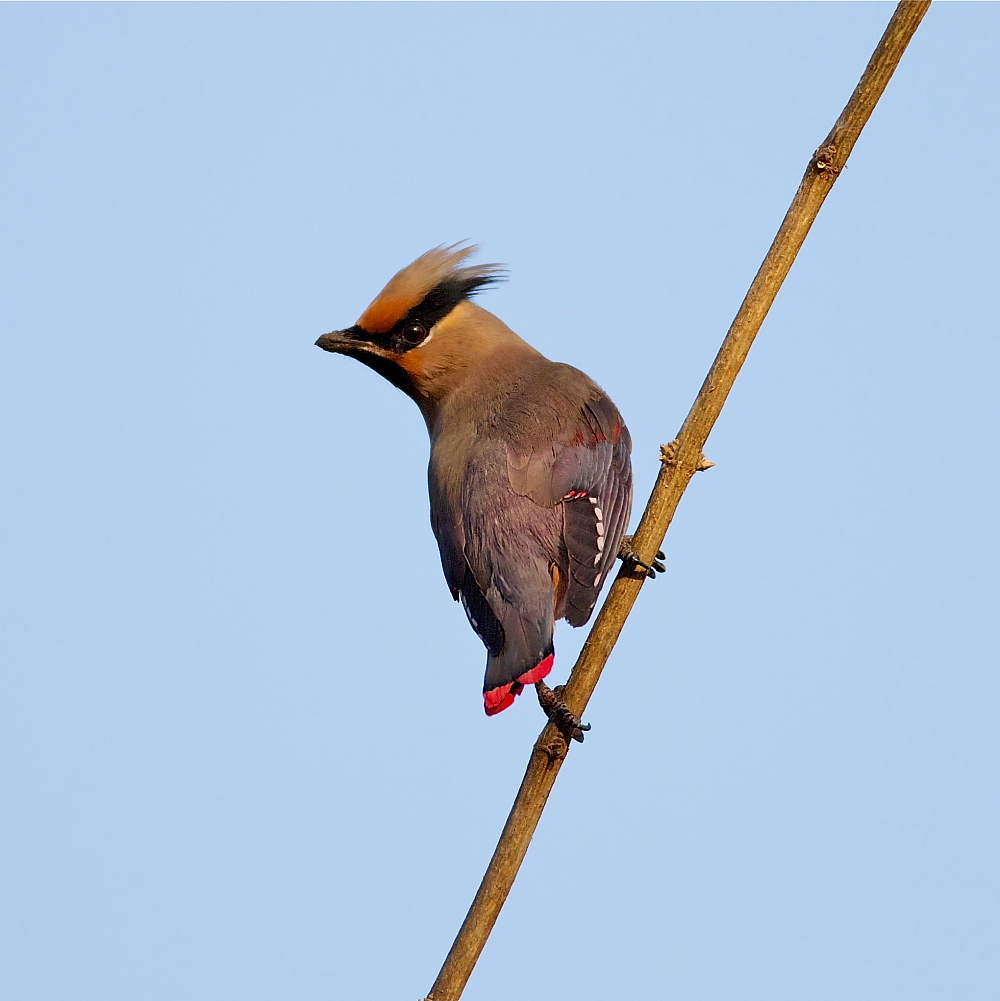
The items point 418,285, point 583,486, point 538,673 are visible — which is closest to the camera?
point 538,673

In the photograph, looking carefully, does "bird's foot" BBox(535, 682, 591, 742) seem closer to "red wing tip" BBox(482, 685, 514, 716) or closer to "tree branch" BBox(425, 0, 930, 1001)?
"tree branch" BBox(425, 0, 930, 1001)

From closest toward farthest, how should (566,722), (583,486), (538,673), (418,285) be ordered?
(566,722) → (538,673) → (583,486) → (418,285)

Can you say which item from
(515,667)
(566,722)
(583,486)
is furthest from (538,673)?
(583,486)

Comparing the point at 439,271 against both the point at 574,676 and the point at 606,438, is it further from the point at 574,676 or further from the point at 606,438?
the point at 574,676

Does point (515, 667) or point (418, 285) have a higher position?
point (418, 285)

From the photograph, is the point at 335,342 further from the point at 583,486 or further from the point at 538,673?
the point at 538,673

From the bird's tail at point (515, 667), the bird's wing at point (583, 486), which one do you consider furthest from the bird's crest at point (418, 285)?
the bird's tail at point (515, 667)

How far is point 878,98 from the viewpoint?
438 centimetres

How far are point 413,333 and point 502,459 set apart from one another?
108cm

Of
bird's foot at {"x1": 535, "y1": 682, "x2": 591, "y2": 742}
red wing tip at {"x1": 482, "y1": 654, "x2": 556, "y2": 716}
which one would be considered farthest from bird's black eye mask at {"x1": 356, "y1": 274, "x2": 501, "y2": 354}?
bird's foot at {"x1": 535, "y1": 682, "x2": 591, "y2": 742}

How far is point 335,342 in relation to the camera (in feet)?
20.8

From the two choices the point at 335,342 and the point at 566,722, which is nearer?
the point at 566,722

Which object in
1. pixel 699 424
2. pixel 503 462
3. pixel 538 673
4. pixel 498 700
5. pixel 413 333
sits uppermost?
pixel 413 333

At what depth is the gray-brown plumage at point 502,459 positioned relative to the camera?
16.9ft
